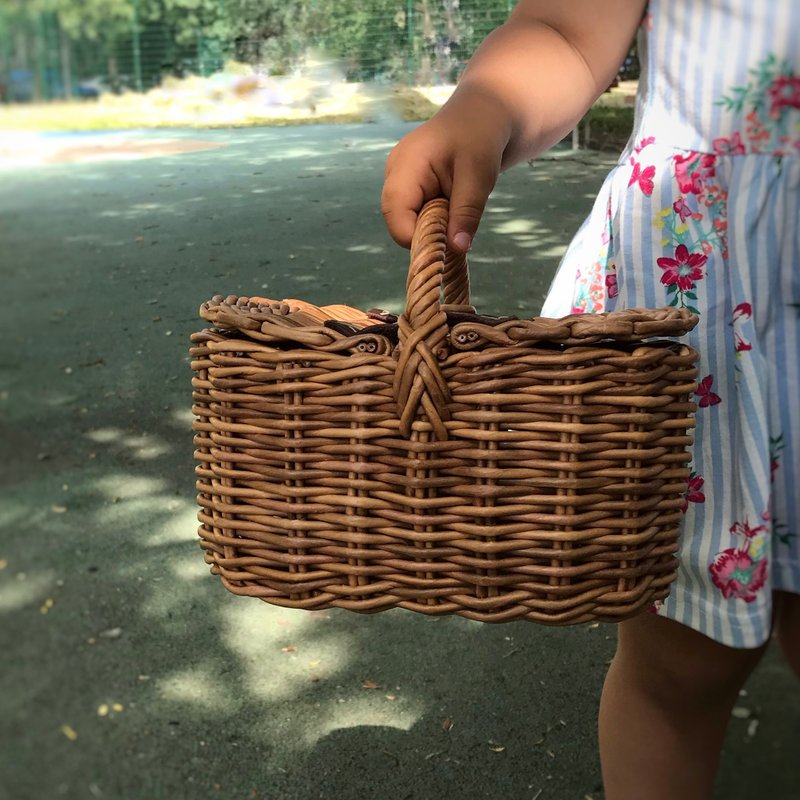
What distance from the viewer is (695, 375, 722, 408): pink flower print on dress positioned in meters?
0.99

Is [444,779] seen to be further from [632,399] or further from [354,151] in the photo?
[354,151]

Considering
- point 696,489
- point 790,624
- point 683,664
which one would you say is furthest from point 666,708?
point 696,489

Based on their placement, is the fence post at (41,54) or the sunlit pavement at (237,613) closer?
the sunlit pavement at (237,613)

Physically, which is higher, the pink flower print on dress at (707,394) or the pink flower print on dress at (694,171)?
the pink flower print on dress at (694,171)

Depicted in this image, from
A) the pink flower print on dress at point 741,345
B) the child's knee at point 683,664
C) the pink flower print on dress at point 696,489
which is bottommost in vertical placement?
the child's knee at point 683,664

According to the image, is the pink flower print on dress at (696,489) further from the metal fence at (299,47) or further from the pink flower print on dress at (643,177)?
the metal fence at (299,47)

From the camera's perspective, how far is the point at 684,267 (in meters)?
1.00

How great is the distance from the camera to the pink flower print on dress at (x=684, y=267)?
99 cm

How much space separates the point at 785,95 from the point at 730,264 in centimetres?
17

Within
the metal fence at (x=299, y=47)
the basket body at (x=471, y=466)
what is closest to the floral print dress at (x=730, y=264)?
the basket body at (x=471, y=466)

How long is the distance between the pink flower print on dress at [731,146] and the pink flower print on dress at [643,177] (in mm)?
65

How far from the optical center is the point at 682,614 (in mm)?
1038

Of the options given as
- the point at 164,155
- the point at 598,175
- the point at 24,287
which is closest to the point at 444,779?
the point at 24,287

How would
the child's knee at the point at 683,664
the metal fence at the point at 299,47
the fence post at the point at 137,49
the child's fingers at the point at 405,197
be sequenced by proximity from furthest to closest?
the fence post at the point at 137,49, the metal fence at the point at 299,47, the child's knee at the point at 683,664, the child's fingers at the point at 405,197
